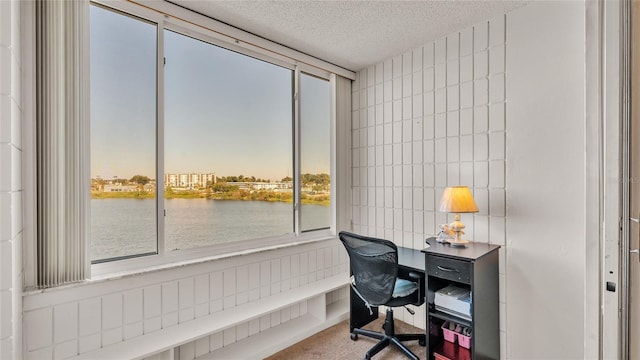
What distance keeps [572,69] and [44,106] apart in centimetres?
317

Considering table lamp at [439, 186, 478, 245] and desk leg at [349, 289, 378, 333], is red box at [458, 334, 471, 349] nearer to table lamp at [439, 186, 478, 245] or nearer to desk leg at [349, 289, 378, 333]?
table lamp at [439, 186, 478, 245]

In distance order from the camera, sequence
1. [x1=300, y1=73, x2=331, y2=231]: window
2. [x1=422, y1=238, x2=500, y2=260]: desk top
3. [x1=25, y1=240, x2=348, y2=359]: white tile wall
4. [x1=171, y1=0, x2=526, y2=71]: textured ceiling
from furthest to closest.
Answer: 1. [x1=300, y1=73, x2=331, y2=231]: window
2. [x1=171, y1=0, x2=526, y2=71]: textured ceiling
3. [x1=422, y1=238, x2=500, y2=260]: desk top
4. [x1=25, y1=240, x2=348, y2=359]: white tile wall

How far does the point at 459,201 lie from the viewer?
2.12 meters

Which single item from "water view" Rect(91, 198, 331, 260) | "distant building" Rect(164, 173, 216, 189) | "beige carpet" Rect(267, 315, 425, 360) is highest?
"distant building" Rect(164, 173, 216, 189)

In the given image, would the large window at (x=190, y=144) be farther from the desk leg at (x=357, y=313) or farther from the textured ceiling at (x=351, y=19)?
the desk leg at (x=357, y=313)

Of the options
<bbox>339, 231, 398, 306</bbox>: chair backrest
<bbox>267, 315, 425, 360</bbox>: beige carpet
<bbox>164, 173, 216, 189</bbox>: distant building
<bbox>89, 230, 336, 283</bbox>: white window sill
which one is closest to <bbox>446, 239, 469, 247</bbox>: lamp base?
<bbox>339, 231, 398, 306</bbox>: chair backrest

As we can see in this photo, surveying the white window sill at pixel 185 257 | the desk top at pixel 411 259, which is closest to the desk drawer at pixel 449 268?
the desk top at pixel 411 259

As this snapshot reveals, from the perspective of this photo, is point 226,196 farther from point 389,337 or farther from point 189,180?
point 389,337

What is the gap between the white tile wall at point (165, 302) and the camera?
1625 mm

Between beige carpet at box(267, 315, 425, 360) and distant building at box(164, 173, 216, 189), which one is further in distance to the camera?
beige carpet at box(267, 315, 425, 360)

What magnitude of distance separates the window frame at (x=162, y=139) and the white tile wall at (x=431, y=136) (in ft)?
2.32

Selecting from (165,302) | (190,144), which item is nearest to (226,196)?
(190,144)

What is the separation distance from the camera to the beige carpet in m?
2.32
